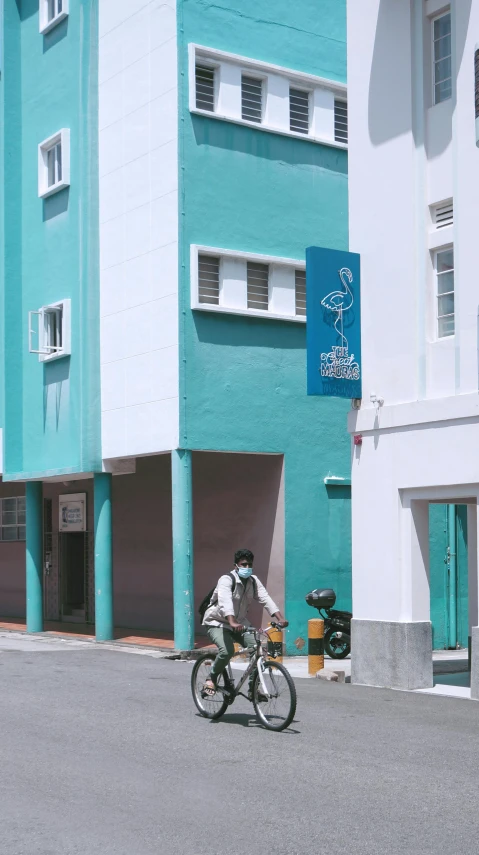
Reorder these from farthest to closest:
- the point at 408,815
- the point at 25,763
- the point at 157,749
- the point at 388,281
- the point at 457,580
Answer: the point at 457,580 < the point at 388,281 < the point at 157,749 < the point at 25,763 < the point at 408,815

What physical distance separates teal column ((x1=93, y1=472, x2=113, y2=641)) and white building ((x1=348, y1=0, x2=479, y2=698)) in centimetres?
796

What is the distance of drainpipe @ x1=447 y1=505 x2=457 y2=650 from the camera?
23.5 m

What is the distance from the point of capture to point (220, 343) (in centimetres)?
2197

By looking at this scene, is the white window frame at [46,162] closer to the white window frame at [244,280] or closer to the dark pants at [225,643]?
the white window frame at [244,280]

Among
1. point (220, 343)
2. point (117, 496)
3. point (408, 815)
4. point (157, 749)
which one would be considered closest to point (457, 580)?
point (220, 343)

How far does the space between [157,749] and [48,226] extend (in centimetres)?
1690

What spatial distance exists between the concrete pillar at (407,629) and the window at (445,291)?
2.36m

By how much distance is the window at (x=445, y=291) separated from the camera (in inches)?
632

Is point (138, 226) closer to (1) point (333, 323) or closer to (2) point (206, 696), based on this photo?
(1) point (333, 323)

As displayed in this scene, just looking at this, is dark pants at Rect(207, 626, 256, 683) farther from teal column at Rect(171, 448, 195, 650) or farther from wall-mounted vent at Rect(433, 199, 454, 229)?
teal column at Rect(171, 448, 195, 650)

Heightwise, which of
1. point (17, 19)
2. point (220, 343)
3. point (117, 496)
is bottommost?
point (117, 496)

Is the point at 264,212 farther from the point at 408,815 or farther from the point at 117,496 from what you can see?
the point at 408,815

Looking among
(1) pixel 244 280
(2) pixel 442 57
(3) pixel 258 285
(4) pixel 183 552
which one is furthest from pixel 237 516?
(2) pixel 442 57

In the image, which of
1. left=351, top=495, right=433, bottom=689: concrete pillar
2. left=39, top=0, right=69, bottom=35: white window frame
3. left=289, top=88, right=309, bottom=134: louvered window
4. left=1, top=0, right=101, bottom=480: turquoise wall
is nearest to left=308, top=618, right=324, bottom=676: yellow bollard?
left=351, top=495, right=433, bottom=689: concrete pillar
